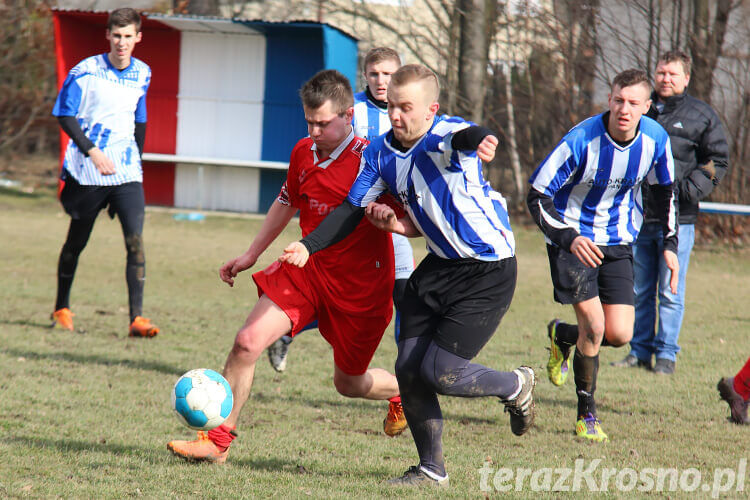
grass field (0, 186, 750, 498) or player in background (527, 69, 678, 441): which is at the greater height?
player in background (527, 69, 678, 441)

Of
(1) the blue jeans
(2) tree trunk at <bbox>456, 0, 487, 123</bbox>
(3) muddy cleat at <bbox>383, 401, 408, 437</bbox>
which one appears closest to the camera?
(3) muddy cleat at <bbox>383, 401, 408, 437</bbox>

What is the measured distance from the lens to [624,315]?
4930 mm

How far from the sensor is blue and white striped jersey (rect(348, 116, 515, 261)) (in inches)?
145

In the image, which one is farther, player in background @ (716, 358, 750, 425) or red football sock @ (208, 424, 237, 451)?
player in background @ (716, 358, 750, 425)

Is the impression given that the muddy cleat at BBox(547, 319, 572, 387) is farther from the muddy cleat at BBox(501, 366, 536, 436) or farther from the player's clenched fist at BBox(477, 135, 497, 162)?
the player's clenched fist at BBox(477, 135, 497, 162)

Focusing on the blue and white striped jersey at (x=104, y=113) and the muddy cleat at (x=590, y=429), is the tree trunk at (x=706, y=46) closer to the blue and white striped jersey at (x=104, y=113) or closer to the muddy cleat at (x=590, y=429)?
the blue and white striped jersey at (x=104, y=113)

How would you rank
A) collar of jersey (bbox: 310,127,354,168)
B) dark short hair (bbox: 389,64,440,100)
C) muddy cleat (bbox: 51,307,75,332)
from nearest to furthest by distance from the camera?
dark short hair (bbox: 389,64,440,100) → collar of jersey (bbox: 310,127,354,168) → muddy cleat (bbox: 51,307,75,332)

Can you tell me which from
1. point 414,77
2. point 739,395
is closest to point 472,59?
point 739,395

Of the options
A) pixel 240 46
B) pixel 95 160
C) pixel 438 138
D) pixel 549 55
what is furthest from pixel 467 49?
pixel 438 138

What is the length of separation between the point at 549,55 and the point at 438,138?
1223 centimetres

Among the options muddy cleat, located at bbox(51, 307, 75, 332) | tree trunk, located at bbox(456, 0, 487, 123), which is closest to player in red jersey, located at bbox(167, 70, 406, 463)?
muddy cleat, located at bbox(51, 307, 75, 332)

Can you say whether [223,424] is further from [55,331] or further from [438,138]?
[55,331]

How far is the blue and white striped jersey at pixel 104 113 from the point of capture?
6867 millimetres

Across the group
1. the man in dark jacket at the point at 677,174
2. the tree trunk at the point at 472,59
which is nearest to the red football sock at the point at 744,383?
the man in dark jacket at the point at 677,174
